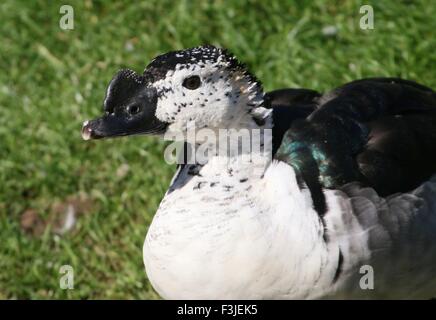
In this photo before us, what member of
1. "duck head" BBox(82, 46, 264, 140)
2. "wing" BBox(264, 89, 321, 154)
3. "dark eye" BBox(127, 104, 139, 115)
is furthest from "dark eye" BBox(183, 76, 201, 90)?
"wing" BBox(264, 89, 321, 154)

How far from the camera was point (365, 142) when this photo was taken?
3.80 metres

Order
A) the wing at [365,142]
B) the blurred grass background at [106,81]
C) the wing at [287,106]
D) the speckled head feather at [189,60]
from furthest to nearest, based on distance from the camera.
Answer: the blurred grass background at [106,81]
the wing at [287,106]
the wing at [365,142]
the speckled head feather at [189,60]

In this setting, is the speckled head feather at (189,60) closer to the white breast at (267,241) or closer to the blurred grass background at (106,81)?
the white breast at (267,241)

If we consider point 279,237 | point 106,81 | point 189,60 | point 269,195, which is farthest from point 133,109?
point 106,81

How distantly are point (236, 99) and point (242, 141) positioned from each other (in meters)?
0.18

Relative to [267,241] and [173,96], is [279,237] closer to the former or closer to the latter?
[267,241]

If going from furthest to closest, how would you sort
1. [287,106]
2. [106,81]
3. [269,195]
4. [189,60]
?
[106,81], [287,106], [269,195], [189,60]

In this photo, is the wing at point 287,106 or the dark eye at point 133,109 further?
the wing at point 287,106

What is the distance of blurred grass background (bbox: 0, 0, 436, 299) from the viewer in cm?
486

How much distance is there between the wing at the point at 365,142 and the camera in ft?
12.1

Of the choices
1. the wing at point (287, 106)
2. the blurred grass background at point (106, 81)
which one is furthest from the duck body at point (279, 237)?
the blurred grass background at point (106, 81)

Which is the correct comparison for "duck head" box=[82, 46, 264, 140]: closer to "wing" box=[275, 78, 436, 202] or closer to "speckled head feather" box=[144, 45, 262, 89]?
"speckled head feather" box=[144, 45, 262, 89]

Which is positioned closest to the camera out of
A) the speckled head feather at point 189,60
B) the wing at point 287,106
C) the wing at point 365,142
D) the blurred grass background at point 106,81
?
the speckled head feather at point 189,60

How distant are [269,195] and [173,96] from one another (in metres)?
0.57
